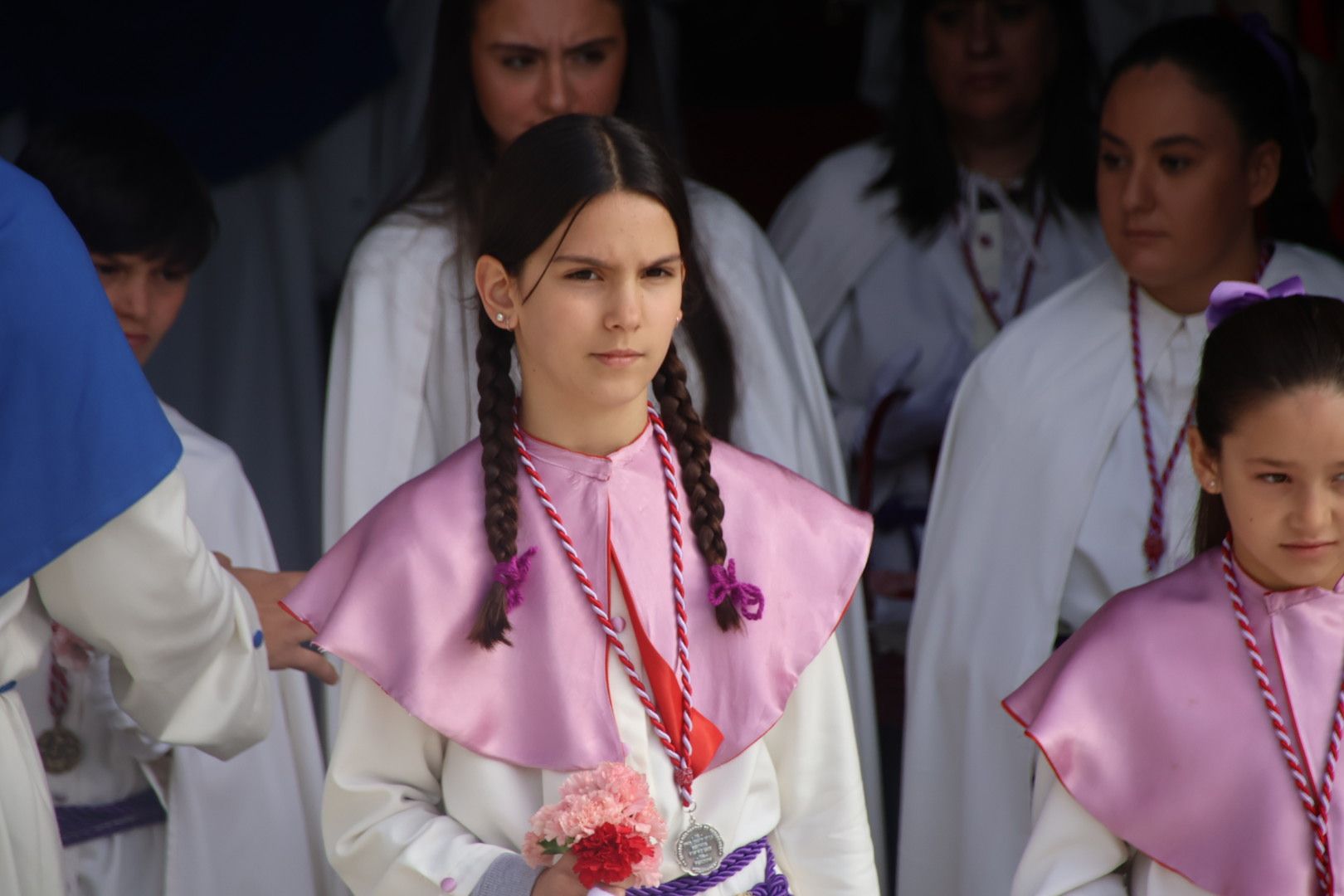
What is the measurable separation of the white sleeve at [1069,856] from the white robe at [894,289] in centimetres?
191

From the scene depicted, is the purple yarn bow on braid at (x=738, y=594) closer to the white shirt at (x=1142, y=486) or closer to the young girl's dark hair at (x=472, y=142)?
the young girl's dark hair at (x=472, y=142)

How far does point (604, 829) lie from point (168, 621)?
92cm

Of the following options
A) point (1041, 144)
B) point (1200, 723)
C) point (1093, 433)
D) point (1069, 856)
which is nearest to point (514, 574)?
point (1069, 856)

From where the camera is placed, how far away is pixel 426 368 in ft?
13.3

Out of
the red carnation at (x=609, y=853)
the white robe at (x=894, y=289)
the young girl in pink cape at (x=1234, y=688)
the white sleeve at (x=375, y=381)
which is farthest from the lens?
the white robe at (x=894, y=289)

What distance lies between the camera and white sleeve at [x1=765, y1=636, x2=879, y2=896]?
297cm

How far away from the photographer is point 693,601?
2.91m

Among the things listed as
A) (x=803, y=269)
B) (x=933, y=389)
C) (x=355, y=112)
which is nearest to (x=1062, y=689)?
(x=933, y=389)

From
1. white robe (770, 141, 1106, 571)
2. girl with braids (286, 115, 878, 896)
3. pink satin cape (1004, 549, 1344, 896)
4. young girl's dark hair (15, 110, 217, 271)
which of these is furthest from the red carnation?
white robe (770, 141, 1106, 571)

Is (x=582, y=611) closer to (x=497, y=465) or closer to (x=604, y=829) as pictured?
(x=497, y=465)

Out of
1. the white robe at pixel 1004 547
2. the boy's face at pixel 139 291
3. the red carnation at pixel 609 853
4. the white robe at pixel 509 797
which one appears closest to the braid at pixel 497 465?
the white robe at pixel 509 797

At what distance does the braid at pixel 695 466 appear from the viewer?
291 centimetres

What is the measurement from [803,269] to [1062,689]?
2.28m

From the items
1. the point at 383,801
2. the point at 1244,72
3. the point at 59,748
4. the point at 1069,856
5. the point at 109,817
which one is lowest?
the point at 109,817
